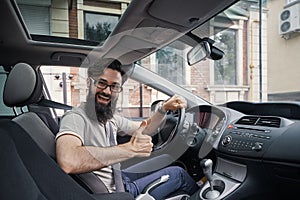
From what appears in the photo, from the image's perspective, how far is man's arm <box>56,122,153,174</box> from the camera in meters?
1.17

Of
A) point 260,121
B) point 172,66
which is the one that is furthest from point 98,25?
point 260,121

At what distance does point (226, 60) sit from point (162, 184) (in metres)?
1.02

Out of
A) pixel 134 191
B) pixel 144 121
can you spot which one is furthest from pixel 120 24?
pixel 134 191

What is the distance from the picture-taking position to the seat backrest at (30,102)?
3.82 feet

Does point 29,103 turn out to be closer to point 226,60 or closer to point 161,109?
point 161,109

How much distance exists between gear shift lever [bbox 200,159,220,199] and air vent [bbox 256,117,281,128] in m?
0.32

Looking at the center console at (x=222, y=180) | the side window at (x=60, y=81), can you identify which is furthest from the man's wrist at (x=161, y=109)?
the side window at (x=60, y=81)

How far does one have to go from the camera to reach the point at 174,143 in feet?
6.21

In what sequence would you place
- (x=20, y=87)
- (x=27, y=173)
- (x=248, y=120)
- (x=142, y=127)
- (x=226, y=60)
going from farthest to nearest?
(x=226, y=60) < (x=142, y=127) < (x=248, y=120) < (x=20, y=87) < (x=27, y=173)

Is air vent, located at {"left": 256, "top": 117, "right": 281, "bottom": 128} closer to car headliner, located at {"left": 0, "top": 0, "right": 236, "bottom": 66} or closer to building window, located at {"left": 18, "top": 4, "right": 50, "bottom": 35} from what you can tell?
car headliner, located at {"left": 0, "top": 0, "right": 236, "bottom": 66}

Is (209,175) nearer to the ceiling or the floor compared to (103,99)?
nearer to the floor

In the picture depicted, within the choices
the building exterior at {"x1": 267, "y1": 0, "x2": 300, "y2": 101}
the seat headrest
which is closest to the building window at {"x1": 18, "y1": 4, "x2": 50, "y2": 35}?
the seat headrest

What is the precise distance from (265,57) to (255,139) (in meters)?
1.06

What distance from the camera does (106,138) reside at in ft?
4.67
